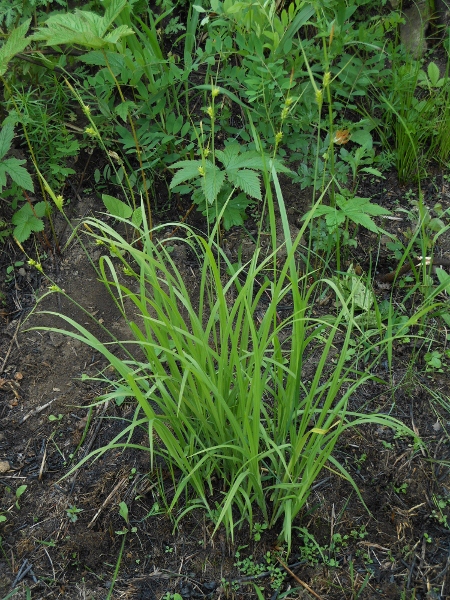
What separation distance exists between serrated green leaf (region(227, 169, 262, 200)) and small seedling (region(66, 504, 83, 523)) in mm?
1129

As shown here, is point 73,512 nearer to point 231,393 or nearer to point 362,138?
point 231,393

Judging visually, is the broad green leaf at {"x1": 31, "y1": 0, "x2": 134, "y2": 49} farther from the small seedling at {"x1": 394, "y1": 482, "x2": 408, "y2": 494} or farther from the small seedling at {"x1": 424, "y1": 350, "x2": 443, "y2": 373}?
the small seedling at {"x1": 394, "y1": 482, "x2": 408, "y2": 494}

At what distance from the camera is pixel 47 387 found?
207cm

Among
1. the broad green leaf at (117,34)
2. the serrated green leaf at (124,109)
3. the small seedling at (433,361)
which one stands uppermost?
the broad green leaf at (117,34)

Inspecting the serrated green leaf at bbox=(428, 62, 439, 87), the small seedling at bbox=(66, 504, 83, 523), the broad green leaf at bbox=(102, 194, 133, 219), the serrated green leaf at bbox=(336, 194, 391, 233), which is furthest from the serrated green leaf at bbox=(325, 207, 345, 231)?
the small seedling at bbox=(66, 504, 83, 523)

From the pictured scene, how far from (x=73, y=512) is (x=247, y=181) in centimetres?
119

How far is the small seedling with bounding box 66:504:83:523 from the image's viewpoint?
67.8 inches

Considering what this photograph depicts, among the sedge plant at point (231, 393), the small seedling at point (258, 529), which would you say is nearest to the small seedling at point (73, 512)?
the sedge plant at point (231, 393)

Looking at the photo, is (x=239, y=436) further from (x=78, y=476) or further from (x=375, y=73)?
(x=375, y=73)

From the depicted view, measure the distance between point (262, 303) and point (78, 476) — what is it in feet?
3.02

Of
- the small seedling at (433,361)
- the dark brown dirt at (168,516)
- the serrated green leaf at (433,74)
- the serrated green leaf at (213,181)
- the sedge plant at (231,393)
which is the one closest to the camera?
the sedge plant at (231,393)

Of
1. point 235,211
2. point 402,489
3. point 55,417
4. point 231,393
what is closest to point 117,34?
point 235,211

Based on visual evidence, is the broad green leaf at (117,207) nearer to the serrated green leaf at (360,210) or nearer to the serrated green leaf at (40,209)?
the serrated green leaf at (40,209)

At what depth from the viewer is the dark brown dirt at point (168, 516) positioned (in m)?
1.60
